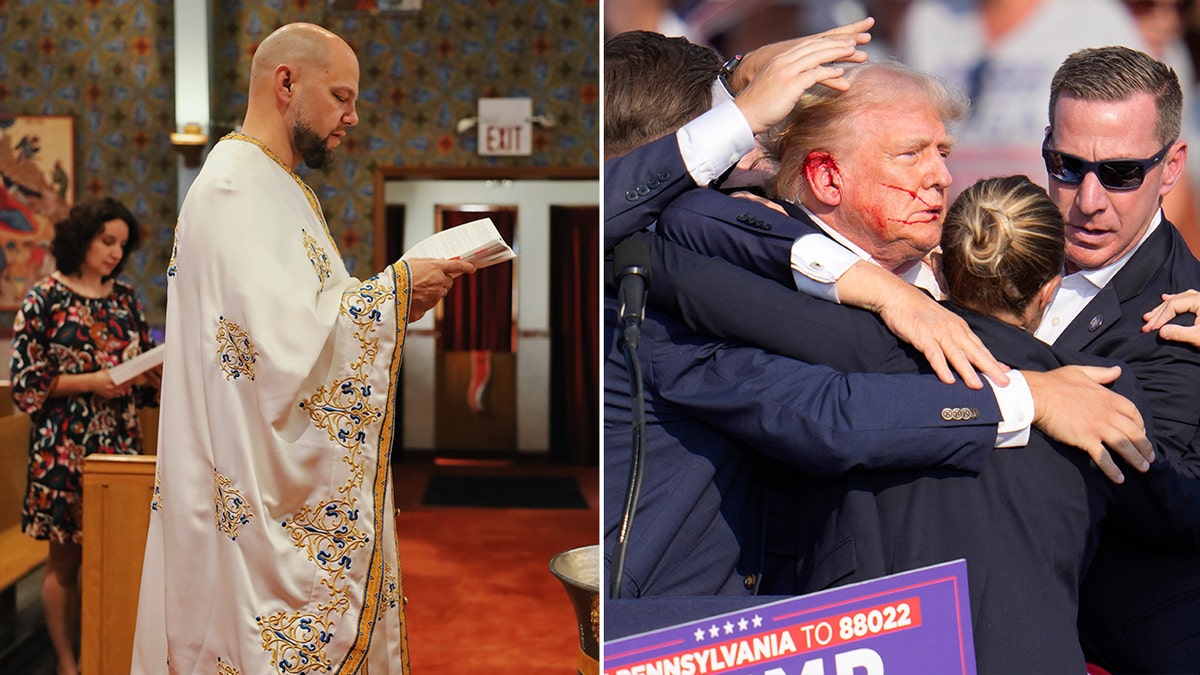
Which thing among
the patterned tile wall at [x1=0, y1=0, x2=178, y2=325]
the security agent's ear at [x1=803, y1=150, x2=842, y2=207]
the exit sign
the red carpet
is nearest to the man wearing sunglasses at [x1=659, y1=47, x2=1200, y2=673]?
the security agent's ear at [x1=803, y1=150, x2=842, y2=207]

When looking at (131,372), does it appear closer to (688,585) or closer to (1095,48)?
(688,585)

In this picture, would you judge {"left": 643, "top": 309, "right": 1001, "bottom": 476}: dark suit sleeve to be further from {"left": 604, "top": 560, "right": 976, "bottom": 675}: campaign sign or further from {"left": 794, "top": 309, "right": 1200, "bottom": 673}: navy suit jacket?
{"left": 604, "top": 560, "right": 976, "bottom": 675}: campaign sign

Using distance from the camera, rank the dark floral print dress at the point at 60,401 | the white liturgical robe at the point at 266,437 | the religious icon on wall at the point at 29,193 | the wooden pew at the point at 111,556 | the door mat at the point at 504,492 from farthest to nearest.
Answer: the religious icon on wall at the point at 29,193
the door mat at the point at 504,492
the dark floral print dress at the point at 60,401
the wooden pew at the point at 111,556
the white liturgical robe at the point at 266,437

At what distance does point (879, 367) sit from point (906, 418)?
0.08 meters

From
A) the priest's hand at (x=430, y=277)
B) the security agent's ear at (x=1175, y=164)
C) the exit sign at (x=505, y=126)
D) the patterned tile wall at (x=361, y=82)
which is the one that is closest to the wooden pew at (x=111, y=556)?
the priest's hand at (x=430, y=277)

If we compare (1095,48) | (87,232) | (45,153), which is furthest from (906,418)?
(45,153)

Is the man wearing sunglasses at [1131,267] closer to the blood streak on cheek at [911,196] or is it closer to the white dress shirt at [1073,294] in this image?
the white dress shirt at [1073,294]

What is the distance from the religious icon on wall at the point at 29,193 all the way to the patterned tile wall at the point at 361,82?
0.11 meters

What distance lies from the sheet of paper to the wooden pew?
53 centimetres

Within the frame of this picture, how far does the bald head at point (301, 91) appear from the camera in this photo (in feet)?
7.29

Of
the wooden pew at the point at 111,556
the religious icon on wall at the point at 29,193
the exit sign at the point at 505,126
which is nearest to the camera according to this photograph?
the wooden pew at the point at 111,556

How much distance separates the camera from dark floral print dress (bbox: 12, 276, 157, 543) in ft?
10.5

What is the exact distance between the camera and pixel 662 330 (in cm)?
146

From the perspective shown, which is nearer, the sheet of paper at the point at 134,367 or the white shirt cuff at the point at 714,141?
the white shirt cuff at the point at 714,141
